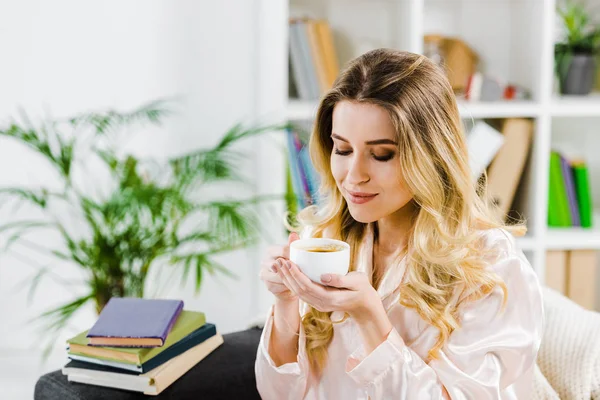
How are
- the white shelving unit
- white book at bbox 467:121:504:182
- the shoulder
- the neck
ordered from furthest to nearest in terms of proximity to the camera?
white book at bbox 467:121:504:182 → the white shelving unit → the neck → the shoulder

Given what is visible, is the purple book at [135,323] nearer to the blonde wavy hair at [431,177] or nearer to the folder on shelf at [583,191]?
the blonde wavy hair at [431,177]

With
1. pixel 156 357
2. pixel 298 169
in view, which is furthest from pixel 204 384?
pixel 298 169

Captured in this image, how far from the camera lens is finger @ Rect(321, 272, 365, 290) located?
1.15 meters

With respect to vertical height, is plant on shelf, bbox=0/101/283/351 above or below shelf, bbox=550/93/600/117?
below

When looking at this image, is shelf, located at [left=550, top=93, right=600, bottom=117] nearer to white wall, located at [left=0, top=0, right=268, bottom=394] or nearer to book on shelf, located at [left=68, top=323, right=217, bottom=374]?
white wall, located at [left=0, top=0, right=268, bottom=394]

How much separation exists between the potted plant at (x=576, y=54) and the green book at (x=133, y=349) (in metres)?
1.72

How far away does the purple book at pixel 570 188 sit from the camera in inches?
105

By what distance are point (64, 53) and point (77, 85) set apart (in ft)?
0.39

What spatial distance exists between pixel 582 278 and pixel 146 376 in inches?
70.4

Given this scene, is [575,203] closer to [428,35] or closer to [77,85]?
[428,35]

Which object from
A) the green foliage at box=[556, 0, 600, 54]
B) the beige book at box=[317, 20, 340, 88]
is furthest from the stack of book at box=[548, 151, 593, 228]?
the beige book at box=[317, 20, 340, 88]

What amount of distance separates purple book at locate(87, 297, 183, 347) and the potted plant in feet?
5.69

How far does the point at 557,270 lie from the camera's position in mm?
2705

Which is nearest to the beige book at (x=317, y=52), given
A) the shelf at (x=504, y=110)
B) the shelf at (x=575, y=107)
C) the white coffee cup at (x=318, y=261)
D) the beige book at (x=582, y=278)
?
the shelf at (x=504, y=110)
